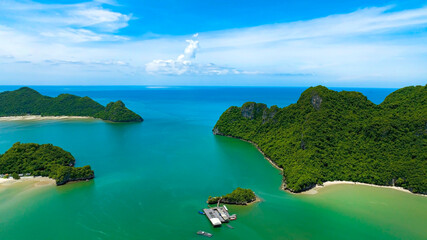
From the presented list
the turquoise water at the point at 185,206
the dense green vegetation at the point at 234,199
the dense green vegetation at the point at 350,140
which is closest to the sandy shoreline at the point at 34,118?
the turquoise water at the point at 185,206

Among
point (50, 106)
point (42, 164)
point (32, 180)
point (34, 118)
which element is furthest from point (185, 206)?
point (50, 106)

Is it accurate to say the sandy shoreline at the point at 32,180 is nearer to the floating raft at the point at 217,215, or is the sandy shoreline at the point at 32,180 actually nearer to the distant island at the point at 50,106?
the floating raft at the point at 217,215

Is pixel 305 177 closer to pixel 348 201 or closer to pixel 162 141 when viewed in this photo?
pixel 348 201

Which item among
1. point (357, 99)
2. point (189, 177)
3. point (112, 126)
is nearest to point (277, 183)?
point (189, 177)

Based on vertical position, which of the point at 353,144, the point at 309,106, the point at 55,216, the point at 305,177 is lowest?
the point at 55,216

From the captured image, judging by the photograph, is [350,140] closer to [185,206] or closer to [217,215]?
[217,215]

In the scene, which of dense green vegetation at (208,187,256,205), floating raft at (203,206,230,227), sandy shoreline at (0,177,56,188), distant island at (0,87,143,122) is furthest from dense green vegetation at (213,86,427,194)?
distant island at (0,87,143,122)

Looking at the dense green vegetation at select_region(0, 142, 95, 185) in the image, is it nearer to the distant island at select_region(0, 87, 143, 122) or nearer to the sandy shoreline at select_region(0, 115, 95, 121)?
the distant island at select_region(0, 87, 143, 122)
